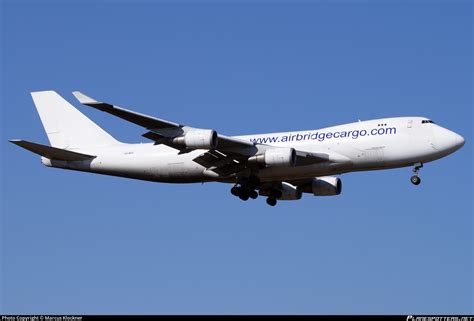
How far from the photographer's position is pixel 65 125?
54719 millimetres

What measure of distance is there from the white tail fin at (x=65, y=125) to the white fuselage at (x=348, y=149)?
4449 mm

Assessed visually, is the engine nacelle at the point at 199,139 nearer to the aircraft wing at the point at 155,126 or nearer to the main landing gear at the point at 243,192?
the aircraft wing at the point at 155,126

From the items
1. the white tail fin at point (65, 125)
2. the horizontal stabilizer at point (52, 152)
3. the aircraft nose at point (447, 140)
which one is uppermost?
the white tail fin at point (65, 125)

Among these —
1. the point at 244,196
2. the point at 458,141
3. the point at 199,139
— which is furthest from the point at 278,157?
the point at 458,141

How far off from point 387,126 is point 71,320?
1900 centimetres

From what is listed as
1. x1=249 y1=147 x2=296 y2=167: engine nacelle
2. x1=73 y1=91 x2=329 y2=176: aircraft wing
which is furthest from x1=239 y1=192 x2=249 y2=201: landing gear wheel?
x1=249 y1=147 x2=296 y2=167: engine nacelle

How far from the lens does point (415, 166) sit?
47562 millimetres

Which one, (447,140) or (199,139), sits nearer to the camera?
(199,139)

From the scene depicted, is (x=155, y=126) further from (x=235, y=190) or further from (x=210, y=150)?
(x=235, y=190)

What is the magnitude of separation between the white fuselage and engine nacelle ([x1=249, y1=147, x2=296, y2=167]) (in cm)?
81

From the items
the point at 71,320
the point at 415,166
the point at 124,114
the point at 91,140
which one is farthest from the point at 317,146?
the point at 71,320

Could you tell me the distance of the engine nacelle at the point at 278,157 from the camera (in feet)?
152

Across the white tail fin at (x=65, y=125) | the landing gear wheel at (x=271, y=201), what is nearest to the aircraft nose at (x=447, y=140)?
the landing gear wheel at (x=271, y=201)

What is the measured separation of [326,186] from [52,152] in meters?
15.0
